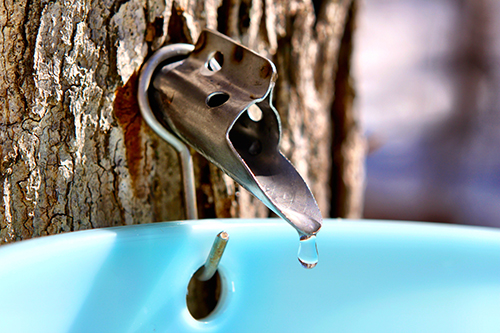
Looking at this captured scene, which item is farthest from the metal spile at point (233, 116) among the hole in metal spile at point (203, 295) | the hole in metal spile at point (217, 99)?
the hole in metal spile at point (203, 295)

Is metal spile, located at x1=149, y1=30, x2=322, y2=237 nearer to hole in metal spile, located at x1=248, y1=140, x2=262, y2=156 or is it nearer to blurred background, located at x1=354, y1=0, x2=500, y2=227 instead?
hole in metal spile, located at x1=248, y1=140, x2=262, y2=156

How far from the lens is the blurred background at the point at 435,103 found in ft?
6.46

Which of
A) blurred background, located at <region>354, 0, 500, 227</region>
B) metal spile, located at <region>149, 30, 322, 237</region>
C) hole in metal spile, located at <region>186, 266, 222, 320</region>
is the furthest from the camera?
blurred background, located at <region>354, 0, 500, 227</region>

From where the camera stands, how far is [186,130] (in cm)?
33

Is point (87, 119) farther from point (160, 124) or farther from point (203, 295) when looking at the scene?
point (203, 295)

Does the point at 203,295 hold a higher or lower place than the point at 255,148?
lower

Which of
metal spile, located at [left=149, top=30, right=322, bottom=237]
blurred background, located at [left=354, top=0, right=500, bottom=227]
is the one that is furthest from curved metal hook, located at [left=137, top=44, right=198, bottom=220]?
blurred background, located at [left=354, top=0, right=500, bottom=227]

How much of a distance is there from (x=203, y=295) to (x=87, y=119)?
21 centimetres

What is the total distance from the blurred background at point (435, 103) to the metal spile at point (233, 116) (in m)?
1.73

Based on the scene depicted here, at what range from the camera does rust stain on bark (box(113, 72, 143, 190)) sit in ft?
1.16

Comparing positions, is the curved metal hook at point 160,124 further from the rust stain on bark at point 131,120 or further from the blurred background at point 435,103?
the blurred background at point 435,103

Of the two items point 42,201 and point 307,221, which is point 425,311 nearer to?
point 307,221

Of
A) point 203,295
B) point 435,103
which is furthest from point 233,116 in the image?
point 435,103

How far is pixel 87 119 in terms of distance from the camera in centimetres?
34
